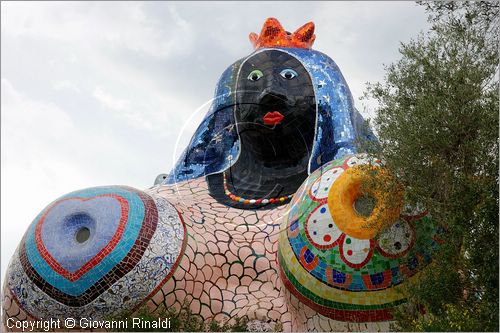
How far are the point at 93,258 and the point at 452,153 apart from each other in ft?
16.7

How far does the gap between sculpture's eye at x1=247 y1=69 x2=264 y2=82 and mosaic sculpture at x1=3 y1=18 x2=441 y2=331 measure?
3 centimetres

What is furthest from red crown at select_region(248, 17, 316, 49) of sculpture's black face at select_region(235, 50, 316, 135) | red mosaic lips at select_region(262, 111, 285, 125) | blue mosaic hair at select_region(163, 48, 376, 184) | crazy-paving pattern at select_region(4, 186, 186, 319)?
crazy-paving pattern at select_region(4, 186, 186, 319)

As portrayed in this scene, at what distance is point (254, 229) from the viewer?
12328mm

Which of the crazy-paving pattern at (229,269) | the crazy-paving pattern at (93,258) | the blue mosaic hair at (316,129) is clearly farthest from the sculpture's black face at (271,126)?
the crazy-paving pattern at (93,258)

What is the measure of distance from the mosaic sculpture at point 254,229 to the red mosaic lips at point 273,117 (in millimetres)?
18

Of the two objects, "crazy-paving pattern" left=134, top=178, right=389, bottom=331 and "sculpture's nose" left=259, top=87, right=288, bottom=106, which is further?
"sculpture's nose" left=259, top=87, right=288, bottom=106

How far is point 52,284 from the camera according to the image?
423 inches

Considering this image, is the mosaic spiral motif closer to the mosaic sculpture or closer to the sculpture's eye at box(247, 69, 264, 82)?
the mosaic sculpture

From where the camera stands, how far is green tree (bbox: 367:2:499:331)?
8.25 m

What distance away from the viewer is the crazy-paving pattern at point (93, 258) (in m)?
10.7

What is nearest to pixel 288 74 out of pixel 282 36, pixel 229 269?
pixel 282 36

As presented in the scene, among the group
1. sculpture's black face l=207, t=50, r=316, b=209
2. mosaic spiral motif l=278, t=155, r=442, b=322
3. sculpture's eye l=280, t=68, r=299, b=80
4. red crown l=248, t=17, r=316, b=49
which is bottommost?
mosaic spiral motif l=278, t=155, r=442, b=322

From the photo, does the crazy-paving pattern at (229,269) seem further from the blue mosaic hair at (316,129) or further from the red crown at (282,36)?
the red crown at (282,36)

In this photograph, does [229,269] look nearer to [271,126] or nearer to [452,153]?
[271,126]
